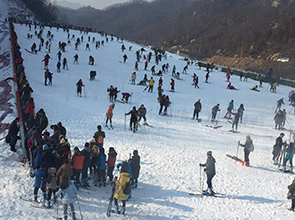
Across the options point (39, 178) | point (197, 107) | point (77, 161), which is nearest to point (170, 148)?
point (197, 107)

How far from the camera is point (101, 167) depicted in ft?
29.4

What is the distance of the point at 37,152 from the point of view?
8312 millimetres

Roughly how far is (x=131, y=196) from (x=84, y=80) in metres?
17.8

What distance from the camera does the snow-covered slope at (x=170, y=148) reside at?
8.55 meters

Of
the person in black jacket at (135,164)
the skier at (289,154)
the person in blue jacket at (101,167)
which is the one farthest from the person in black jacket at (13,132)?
the skier at (289,154)

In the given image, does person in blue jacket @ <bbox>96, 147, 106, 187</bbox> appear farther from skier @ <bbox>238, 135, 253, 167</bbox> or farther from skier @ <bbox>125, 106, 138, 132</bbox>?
skier @ <bbox>125, 106, 138, 132</bbox>

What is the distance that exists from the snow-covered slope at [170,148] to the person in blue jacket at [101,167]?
0.27m

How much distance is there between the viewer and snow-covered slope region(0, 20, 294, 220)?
8.55m

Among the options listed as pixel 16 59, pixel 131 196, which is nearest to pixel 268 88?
pixel 16 59

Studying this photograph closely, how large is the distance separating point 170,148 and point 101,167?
17.6 feet

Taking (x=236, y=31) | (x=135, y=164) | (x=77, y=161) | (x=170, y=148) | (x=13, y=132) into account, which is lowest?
(x=170, y=148)

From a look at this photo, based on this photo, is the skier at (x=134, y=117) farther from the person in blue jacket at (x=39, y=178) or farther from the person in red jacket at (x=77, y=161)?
the person in blue jacket at (x=39, y=178)

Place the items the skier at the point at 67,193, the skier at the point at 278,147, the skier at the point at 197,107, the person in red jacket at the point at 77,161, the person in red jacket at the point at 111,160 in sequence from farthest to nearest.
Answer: the skier at the point at 197,107
the skier at the point at 278,147
the person in red jacket at the point at 111,160
the person in red jacket at the point at 77,161
the skier at the point at 67,193

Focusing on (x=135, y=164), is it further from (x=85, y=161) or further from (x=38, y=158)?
(x=38, y=158)
